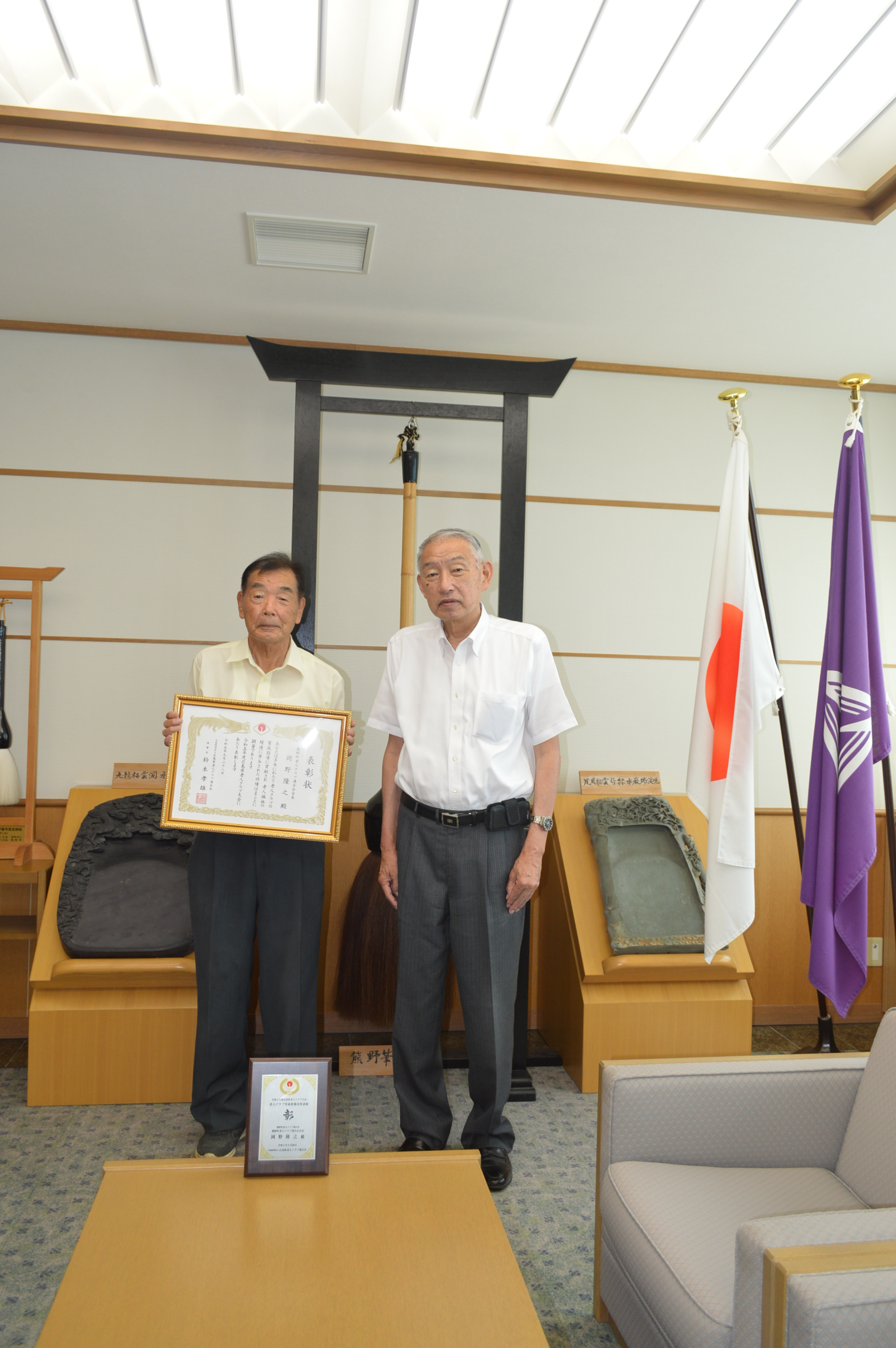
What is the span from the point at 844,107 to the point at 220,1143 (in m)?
3.27

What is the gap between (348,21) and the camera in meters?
2.15

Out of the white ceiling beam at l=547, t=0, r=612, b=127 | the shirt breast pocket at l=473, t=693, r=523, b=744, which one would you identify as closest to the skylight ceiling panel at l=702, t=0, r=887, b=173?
the white ceiling beam at l=547, t=0, r=612, b=127

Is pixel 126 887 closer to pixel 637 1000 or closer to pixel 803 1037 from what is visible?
pixel 637 1000

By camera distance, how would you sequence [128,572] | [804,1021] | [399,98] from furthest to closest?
1. [804,1021]
2. [128,572]
3. [399,98]

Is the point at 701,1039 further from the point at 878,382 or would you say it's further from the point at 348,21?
the point at 348,21

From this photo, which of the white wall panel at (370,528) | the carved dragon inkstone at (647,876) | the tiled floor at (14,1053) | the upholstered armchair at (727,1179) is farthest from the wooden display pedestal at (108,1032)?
the upholstered armchair at (727,1179)

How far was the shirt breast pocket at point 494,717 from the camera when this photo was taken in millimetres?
2264

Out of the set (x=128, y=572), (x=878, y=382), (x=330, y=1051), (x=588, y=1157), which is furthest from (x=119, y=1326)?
(x=878, y=382)

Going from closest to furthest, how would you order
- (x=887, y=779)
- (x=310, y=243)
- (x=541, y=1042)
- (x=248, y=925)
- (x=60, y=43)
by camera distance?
(x=60, y=43)
(x=248, y=925)
(x=887, y=779)
(x=310, y=243)
(x=541, y=1042)

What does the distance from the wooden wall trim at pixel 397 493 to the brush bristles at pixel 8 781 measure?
108cm

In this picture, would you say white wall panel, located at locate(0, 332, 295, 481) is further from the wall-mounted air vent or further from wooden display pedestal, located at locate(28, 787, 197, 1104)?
wooden display pedestal, located at locate(28, 787, 197, 1104)

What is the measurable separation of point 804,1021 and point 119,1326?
3.16 m

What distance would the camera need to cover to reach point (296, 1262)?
1.31 metres

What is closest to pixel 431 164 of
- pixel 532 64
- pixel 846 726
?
pixel 532 64
